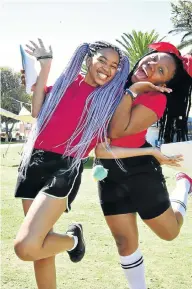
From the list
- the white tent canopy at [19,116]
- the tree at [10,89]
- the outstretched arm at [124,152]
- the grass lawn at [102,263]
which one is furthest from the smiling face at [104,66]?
the tree at [10,89]

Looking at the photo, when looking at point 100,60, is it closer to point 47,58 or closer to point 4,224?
point 47,58

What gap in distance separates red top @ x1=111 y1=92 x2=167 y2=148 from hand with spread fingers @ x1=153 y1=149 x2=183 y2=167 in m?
0.16

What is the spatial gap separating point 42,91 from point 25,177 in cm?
59

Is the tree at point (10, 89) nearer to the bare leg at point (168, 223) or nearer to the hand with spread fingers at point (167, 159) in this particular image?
the bare leg at point (168, 223)

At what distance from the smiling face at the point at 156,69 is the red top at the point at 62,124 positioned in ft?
1.46

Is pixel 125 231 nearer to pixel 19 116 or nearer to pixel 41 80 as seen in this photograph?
pixel 41 80

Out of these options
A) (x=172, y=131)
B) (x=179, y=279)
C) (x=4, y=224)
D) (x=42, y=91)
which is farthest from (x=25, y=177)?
(x=4, y=224)

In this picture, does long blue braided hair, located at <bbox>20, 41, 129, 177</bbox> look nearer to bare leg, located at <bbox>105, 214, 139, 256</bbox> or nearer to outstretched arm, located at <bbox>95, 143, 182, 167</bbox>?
outstretched arm, located at <bbox>95, 143, 182, 167</bbox>

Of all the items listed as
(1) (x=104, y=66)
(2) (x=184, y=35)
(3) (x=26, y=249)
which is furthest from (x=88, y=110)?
(2) (x=184, y=35)

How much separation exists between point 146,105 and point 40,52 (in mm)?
825

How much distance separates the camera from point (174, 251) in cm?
406

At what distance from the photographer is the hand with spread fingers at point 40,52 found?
2.76 metres

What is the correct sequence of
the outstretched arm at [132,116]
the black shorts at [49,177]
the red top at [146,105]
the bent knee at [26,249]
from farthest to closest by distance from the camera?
the red top at [146,105]
the outstretched arm at [132,116]
the black shorts at [49,177]
the bent knee at [26,249]

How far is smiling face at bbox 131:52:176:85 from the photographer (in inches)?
109
